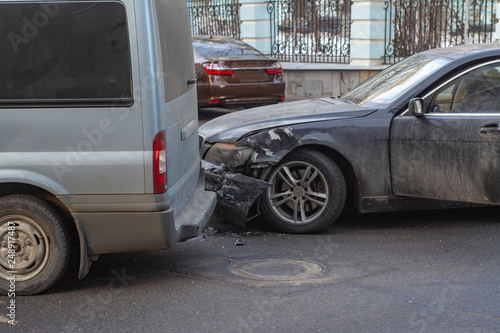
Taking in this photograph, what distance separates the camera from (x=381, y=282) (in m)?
4.90

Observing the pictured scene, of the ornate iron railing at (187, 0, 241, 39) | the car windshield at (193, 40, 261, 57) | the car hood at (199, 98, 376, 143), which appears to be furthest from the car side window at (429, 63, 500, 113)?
the ornate iron railing at (187, 0, 241, 39)

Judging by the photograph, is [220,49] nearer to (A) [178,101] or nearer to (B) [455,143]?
(B) [455,143]

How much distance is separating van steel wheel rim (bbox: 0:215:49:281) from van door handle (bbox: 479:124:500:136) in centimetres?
357

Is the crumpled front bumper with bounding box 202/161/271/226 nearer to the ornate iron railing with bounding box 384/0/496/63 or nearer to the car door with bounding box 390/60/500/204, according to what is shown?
the car door with bounding box 390/60/500/204

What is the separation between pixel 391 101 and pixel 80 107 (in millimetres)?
2928

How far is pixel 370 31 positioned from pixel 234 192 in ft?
38.8

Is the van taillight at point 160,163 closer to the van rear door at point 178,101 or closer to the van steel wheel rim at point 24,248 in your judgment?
the van rear door at point 178,101

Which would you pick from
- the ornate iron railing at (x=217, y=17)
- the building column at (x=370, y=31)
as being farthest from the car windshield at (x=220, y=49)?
the ornate iron railing at (x=217, y=17)

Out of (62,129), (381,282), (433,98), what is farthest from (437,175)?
(62,129)

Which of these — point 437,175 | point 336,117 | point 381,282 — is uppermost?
point 336,117

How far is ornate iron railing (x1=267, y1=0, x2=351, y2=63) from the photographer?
58.5ft

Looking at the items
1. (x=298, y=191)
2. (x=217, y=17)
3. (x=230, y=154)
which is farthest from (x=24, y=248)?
(x=217, y=17)

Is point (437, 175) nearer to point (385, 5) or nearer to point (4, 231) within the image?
point (4, 231)

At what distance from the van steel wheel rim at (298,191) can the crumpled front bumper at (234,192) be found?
171 millimetres
